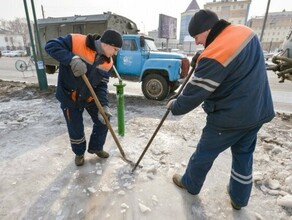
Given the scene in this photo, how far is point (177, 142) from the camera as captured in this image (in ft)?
12.1

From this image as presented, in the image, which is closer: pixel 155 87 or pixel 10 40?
pixel 155 87

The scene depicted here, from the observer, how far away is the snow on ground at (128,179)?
219cm

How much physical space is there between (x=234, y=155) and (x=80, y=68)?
5.90 feet

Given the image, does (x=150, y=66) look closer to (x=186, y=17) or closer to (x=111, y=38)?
(x=111, y=38)

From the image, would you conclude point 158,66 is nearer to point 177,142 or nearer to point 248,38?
point 177,142

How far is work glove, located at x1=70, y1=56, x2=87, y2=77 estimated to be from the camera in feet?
7.45

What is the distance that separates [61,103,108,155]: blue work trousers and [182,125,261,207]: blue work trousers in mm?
1367

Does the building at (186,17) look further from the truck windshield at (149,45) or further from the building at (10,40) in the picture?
the truck windshield at (149,45)

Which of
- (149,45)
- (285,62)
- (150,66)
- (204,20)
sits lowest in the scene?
(150,66)

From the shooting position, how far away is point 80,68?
2.28 metres

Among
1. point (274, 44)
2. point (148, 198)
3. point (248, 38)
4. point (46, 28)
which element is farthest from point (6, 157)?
point (274, 44)

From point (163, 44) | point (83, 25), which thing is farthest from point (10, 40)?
point (83, 25)

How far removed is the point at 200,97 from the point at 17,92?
723 centimetres

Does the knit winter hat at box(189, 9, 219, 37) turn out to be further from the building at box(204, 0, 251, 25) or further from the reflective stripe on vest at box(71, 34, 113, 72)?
the building at box(204, 0, 251, 25)
